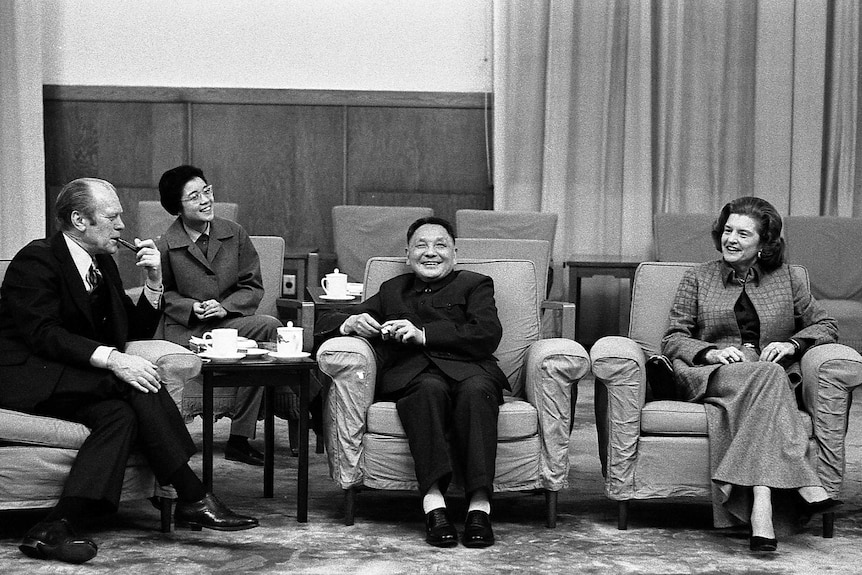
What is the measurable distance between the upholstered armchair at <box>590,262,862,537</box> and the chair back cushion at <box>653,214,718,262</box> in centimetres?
293

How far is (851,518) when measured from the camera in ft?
12.6

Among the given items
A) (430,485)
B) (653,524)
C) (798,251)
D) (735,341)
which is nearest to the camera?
(430,485)

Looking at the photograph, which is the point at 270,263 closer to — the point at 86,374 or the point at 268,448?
the point at 268,448

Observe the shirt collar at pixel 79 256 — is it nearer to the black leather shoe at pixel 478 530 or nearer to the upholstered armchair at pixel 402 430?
the upholstered armchair at pixel 402 430

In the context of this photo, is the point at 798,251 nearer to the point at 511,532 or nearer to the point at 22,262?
the point at 511,532

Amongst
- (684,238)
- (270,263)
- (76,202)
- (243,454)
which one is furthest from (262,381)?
(684,238)

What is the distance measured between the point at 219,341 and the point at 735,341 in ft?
5.63

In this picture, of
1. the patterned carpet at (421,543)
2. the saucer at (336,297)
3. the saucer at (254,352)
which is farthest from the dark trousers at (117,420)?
the saucer at (336,297)

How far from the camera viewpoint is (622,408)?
3625 mm

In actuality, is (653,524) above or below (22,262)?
below

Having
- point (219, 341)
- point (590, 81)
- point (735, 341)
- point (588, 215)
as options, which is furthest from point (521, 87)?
point (219, 341)

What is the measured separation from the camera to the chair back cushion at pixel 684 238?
658 cm

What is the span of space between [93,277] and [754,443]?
6.79ft

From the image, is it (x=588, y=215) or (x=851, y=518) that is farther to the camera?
(x=588, y=215)
